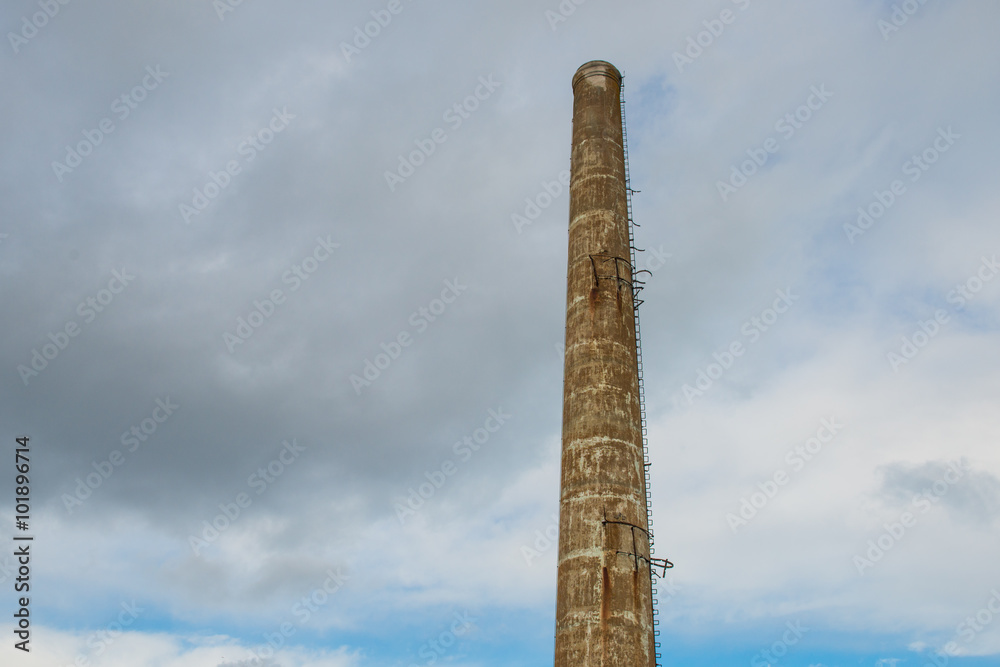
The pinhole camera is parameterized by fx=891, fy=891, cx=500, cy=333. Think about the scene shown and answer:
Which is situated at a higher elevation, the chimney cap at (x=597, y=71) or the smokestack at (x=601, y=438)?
the chimney cap at (x=597, y=71)

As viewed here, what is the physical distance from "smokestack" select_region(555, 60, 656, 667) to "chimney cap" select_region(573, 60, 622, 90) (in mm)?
1889

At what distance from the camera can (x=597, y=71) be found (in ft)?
120

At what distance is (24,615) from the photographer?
2858 cm

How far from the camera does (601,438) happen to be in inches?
1158

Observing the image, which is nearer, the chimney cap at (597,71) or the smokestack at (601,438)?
the smokestack at (601,438)

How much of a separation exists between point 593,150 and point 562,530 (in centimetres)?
1460

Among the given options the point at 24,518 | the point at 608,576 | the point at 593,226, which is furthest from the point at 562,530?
the point at 24,518

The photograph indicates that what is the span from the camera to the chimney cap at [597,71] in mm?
A: 36406

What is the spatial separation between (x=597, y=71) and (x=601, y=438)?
15842mm

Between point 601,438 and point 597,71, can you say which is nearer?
point 601,438

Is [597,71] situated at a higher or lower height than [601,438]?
higher

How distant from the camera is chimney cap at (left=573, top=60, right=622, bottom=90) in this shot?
36.4 m

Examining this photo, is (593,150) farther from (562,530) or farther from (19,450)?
(19,450)

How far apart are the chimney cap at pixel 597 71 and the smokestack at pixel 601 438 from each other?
1.89 metres
